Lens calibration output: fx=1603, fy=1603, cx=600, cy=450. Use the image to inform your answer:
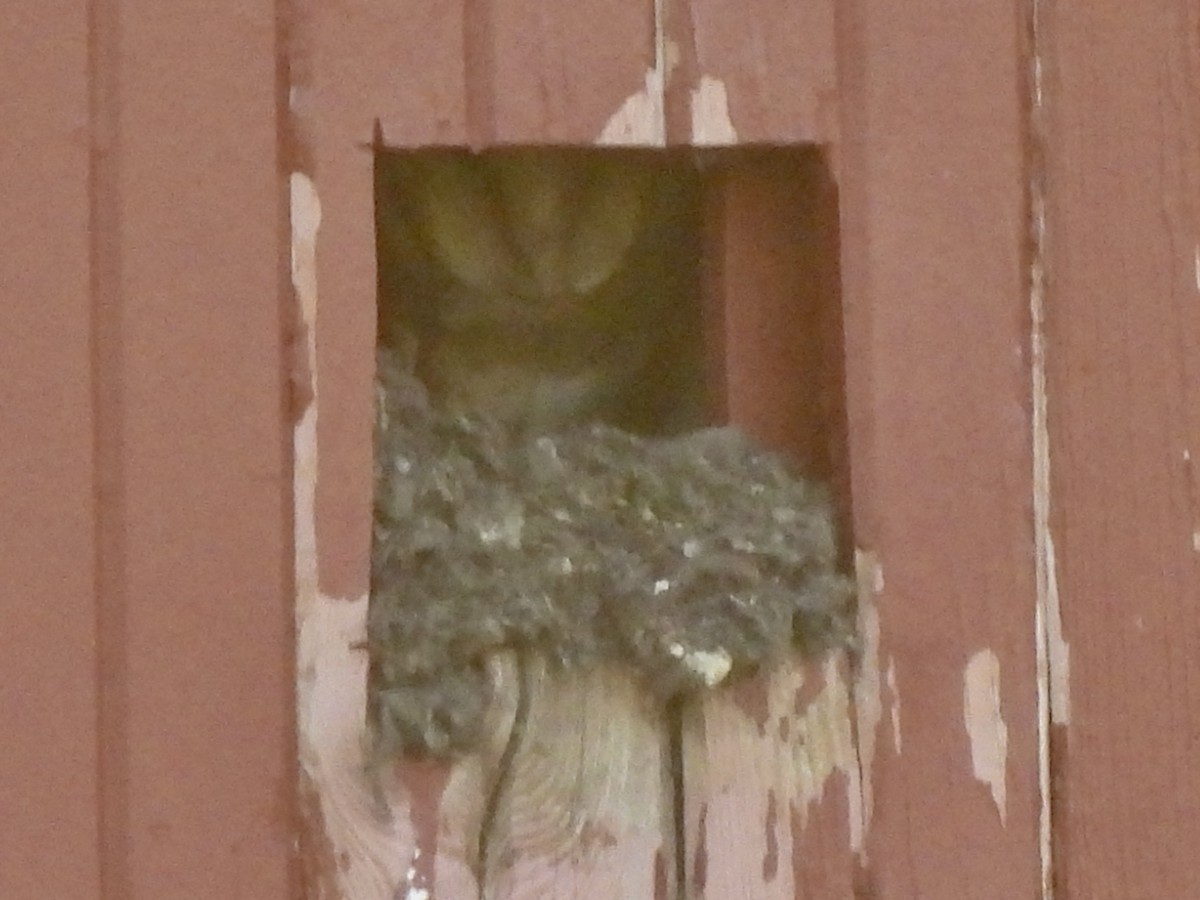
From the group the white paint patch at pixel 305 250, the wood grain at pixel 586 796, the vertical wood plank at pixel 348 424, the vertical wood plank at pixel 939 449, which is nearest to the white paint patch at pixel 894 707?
the vertical wood plank at pixel 939 449

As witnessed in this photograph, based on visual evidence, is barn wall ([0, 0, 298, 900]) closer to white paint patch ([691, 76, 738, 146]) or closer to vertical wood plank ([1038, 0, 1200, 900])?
white paint patch ([691, 76, 738, 146])

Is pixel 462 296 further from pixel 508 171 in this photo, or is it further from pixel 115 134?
pixel 115 134

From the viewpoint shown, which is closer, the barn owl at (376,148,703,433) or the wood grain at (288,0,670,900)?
the wood grain at (288,0,670,900)

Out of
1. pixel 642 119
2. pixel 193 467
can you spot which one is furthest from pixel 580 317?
pixel 193 467

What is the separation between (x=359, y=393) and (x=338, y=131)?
14cm

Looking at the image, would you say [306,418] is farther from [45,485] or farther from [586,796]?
[586,796]

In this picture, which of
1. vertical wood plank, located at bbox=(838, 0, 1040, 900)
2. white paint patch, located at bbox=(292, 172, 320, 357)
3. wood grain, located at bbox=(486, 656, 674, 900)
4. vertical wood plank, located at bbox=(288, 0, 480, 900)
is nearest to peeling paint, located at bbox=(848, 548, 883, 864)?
vertical wood plank, located at bbox=(838, 0, 1040, 900)

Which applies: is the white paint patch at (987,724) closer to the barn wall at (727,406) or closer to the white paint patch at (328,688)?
the barn wall at (727,406)

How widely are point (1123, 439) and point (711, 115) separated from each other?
0.30 meters

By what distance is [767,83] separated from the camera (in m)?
0.89

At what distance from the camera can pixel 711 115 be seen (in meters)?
0.88

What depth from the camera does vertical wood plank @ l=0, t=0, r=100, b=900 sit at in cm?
82

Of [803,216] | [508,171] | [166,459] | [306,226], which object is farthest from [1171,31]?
[166,459]

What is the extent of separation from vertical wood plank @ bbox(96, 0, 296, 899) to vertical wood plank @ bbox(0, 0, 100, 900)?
0.5 inches
